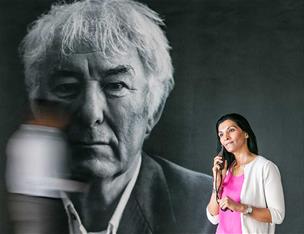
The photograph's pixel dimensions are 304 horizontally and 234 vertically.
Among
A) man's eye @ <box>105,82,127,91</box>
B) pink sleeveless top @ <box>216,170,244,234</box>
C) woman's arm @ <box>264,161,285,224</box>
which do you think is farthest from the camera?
man's eye @ <box>105,82,127,91</box>

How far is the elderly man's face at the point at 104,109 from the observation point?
14.3ft

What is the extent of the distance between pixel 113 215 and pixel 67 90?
3.00ft

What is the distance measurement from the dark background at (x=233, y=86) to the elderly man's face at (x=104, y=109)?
0.17m

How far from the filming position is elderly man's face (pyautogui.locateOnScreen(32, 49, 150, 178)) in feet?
14.3

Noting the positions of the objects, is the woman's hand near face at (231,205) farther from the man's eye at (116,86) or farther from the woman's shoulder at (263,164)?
the man's eye at (116,86)

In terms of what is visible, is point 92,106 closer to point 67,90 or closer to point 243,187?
point 67,90

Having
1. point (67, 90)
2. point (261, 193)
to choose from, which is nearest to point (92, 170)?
point (67, 90)


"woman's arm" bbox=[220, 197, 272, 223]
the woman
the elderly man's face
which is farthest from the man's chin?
"woman's arm" bbox=[220, 197, 272, 223]

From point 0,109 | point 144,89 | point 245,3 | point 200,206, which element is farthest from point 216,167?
point 0,109

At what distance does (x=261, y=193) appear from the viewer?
3625mm

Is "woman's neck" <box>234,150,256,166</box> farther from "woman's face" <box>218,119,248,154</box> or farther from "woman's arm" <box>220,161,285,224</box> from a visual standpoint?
"woman's arm" <box>220,161,285,224</box>

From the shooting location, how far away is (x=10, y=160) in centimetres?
437

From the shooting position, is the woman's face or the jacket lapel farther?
the jacket lapel

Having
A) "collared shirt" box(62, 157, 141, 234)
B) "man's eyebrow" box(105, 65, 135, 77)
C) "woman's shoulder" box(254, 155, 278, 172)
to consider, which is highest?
"man's eyebrow" box(105, 65, 135, 77)
